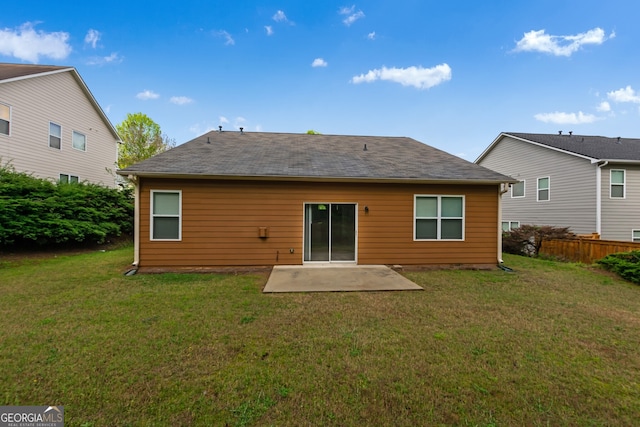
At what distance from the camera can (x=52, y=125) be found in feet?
39.3

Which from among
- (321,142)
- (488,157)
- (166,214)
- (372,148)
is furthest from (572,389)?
(488,157)

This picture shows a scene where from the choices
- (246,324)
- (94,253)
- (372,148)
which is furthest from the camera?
(372,148)

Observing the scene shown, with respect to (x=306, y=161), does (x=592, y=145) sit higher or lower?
higher

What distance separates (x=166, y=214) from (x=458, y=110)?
1742cm

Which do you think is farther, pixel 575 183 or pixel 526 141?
pixel 526 141

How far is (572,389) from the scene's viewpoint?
7.79ft

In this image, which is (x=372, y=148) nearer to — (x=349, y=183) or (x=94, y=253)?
(x=349, y=183)

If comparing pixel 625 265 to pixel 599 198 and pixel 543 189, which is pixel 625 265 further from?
Result: pixel 543 189

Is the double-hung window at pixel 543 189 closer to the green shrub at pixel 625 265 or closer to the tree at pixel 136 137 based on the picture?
the green shrub at pixel 625 265

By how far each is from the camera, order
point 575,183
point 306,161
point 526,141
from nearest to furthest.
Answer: point 306,161, point 575,183, point 526,141

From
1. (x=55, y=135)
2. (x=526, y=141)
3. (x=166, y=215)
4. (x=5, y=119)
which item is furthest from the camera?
(x=526, y=141)

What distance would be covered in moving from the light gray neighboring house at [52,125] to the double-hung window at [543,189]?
22865 millimetres

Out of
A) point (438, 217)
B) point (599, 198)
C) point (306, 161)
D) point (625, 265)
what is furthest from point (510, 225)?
point (306, 161)

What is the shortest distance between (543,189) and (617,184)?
8.05ft
